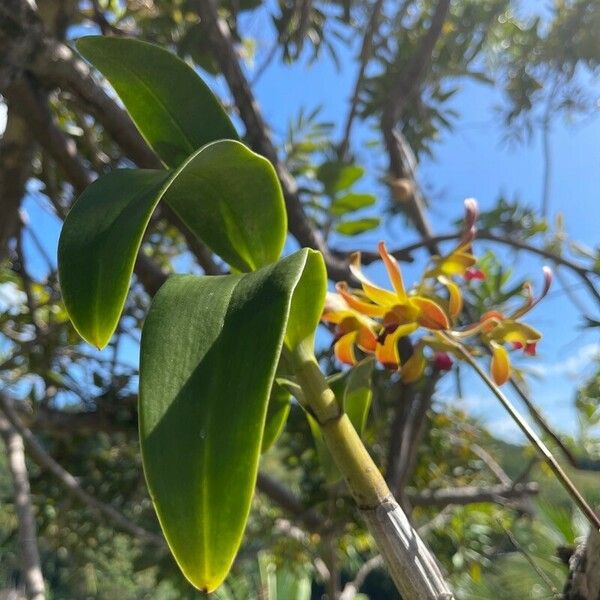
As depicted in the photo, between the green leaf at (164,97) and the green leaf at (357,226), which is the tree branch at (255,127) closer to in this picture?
the green leaf at (357,226)

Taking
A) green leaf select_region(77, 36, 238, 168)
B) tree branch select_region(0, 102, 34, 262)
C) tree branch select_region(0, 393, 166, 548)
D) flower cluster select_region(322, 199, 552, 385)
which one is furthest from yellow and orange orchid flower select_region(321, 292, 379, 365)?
tree branch select_region(0, 102, 34, 262)

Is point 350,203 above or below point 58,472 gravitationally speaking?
above

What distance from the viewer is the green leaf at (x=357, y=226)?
3.57 feet

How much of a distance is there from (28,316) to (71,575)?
2.15 ft

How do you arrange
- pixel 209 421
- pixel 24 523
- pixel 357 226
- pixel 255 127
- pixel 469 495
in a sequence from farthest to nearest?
pixel 469 495 < pixel 357 226 < pixel 255 127 < pixel 24 523 < pixel 209 421

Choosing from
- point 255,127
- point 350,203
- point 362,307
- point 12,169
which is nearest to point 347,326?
point 362,307

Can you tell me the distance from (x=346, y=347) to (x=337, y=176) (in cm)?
72

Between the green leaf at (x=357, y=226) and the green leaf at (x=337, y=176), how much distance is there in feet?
0.21

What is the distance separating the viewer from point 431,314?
0.35m

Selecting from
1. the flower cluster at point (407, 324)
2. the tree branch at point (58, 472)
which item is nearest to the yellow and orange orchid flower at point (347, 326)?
the flower cluster at point (407, 324)

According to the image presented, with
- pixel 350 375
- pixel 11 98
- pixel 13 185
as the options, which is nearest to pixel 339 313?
pixel 350 375

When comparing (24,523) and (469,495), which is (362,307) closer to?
(24,523)

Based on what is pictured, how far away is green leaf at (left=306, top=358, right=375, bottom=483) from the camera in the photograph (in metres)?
0.36

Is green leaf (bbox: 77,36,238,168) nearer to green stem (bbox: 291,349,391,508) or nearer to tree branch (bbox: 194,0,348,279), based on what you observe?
green stem (bbox: 291,349,391,508)
